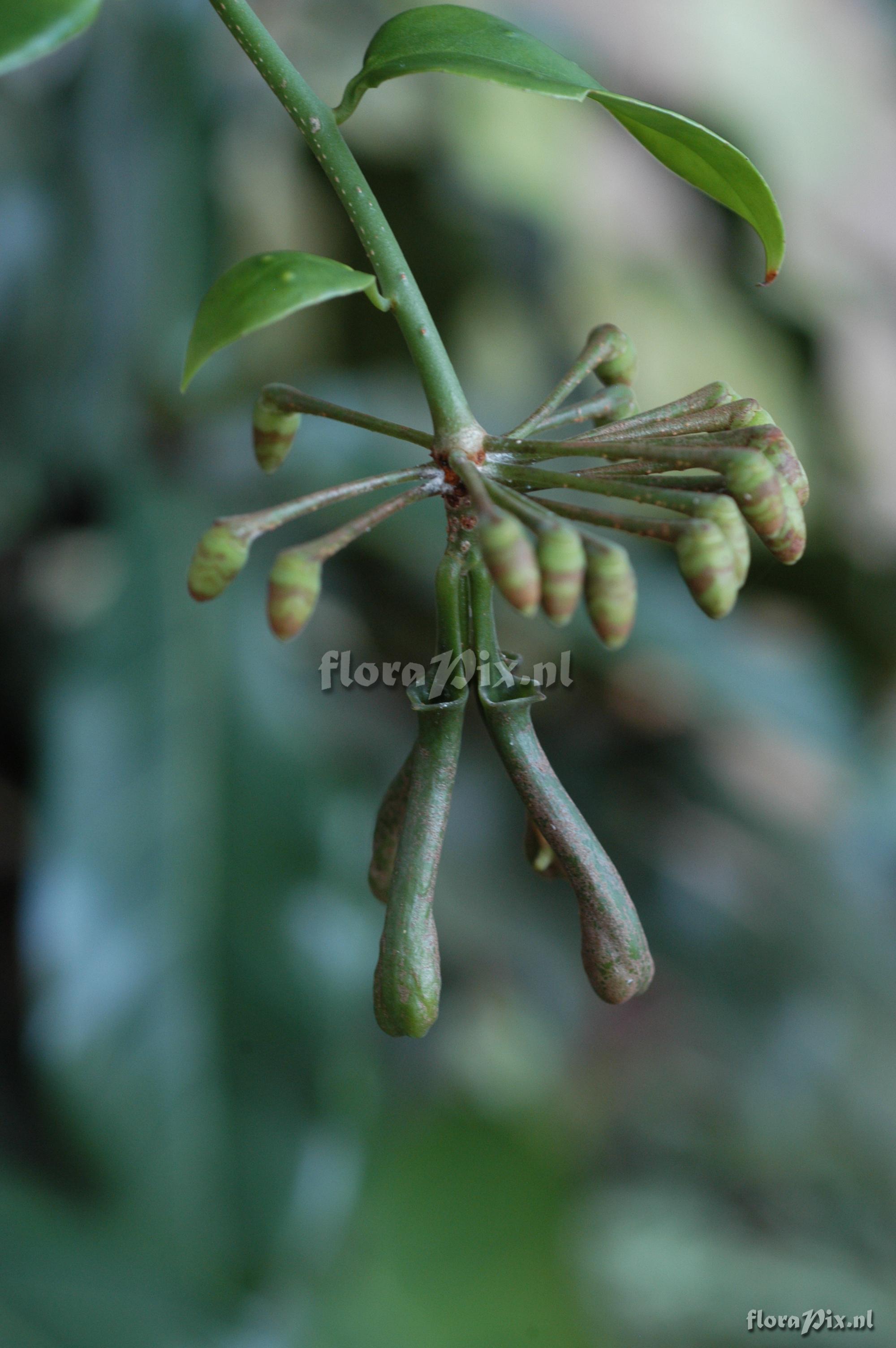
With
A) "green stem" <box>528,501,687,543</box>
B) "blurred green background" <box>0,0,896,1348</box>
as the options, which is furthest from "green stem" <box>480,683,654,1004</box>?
"blurred green background" <box>0,0,896,1348</box>

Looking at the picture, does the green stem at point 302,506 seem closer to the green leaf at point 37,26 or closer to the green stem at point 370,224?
the green stem at point 370,224

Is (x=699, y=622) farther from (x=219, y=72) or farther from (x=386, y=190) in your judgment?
(x=219, y=72)

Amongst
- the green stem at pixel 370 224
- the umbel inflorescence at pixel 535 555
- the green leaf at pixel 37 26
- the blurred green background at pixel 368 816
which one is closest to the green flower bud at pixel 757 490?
the umbel inflorescence at pixel 535 555

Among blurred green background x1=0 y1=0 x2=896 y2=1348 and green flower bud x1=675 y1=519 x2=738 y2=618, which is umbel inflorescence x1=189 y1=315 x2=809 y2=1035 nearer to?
green flower bud x1=675 y1=519 x2=738 y2=618

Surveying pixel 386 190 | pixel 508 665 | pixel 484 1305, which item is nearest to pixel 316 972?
pixel 484 1305

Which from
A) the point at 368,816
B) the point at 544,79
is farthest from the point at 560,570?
the point at 368,816

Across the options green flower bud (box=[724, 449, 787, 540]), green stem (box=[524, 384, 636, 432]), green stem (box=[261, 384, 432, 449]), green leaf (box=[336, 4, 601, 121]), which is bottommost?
green flower bud (box=[724, 449, 787, 540])
